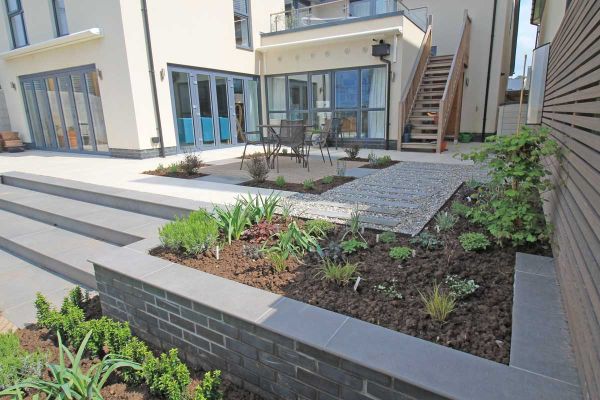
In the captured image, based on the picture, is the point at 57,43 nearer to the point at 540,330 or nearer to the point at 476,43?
the point at 540,330

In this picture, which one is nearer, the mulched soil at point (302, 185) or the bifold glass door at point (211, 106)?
the mulched soil at point (302, 185)

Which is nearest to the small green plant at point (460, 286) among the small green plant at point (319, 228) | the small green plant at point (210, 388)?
the small green plant at point (319, 228)

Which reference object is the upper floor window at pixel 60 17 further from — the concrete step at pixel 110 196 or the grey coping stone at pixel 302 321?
the grey coping stone at pixel 302 321

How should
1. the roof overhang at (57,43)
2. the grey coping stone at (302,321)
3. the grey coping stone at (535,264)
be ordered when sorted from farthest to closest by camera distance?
the roof overhang at (57,43) < the grey coping stone at (535,264) < the grey coping stone at (302,321)

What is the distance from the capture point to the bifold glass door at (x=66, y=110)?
8.94 metres

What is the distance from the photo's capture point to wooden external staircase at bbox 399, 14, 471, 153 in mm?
8719

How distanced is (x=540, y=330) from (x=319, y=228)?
1.71 meters

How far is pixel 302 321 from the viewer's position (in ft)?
5.57

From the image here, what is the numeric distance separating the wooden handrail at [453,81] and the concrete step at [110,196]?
6.24 meters

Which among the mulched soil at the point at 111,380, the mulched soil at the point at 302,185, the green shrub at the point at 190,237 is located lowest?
the mulched soil at the point at 111,380

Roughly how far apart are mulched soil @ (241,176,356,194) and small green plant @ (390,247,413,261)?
7.13 ft

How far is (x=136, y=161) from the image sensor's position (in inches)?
313

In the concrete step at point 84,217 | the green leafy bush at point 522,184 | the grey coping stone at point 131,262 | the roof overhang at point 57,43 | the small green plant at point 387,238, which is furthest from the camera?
the roof overhang at point 57,43

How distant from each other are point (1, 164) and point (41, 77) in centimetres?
320
